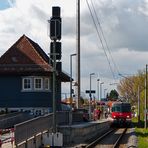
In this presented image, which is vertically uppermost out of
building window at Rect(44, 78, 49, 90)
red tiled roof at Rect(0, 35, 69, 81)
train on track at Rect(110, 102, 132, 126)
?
red tiled roof at Rect(0, 35, 69, 81)

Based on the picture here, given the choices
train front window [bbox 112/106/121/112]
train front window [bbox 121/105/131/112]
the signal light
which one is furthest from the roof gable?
the signal light

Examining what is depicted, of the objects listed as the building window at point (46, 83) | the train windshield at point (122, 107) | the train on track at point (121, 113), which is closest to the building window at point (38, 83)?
Answer: the building window at point (46, 83)

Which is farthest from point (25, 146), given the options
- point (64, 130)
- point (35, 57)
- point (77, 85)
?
point (35, 57)

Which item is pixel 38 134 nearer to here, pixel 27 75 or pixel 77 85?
pixel 77 85

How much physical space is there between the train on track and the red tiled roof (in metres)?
7.37

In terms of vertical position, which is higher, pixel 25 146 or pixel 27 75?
pixel 27 75

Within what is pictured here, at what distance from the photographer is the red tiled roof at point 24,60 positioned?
195 ft

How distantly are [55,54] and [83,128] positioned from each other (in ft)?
57.5

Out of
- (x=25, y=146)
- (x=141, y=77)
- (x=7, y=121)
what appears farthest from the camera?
(x=141, y=77)

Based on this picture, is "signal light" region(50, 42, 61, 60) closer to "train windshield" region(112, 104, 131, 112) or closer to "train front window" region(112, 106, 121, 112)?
"train windshield" region(112, 104, 131, 112)

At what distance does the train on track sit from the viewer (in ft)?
226

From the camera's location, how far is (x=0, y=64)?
203 ft

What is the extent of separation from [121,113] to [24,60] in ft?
45.8

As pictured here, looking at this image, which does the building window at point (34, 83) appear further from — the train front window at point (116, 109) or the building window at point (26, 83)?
the train front window at point (116, 109)
